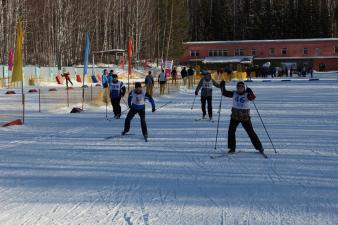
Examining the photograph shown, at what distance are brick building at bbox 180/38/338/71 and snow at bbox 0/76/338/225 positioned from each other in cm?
6313

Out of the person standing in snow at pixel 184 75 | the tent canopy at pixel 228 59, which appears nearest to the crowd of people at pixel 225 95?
the person standing in snow at pixel 184 75

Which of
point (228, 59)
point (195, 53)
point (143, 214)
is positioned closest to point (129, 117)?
point (143, 214)

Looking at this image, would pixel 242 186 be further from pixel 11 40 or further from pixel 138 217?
pixel 11 40

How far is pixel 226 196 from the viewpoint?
656 cm

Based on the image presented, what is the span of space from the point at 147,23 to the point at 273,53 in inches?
866

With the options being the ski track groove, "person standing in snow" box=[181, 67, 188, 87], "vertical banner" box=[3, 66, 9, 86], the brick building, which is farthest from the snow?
the brick building

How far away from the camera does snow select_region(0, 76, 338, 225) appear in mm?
5766

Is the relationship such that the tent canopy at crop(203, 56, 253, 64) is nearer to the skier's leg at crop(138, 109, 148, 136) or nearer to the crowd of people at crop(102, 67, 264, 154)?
the crowd of people at crop(102, 67, 264, 154)

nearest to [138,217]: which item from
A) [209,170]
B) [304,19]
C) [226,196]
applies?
[226,196]

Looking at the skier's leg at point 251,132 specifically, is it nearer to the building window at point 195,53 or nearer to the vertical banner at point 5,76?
the vertical banner at point 5,76

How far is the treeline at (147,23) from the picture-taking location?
48.6 meters

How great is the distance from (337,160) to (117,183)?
4169 mm

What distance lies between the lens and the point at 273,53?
7756cm

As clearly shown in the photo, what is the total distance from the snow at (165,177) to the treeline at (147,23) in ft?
111
